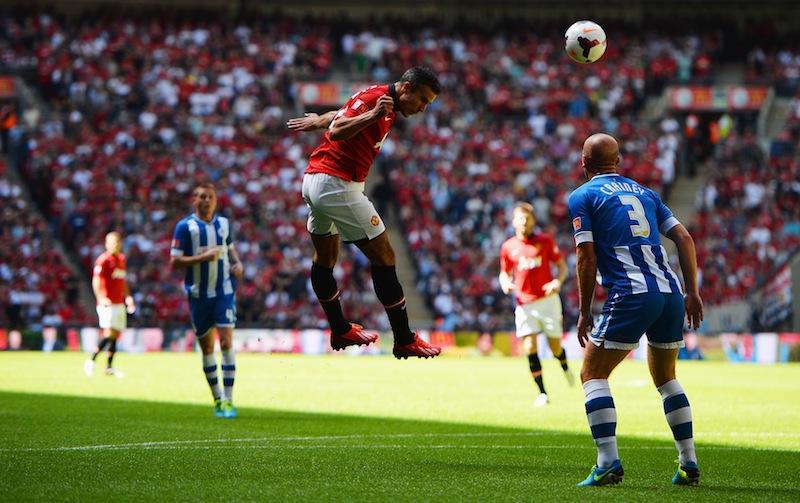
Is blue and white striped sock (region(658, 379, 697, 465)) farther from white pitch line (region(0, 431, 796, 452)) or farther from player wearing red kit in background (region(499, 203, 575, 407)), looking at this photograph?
player wearing red kit in background (region(499, 203, 575, 407))

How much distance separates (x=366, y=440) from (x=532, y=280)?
5737 millimetres

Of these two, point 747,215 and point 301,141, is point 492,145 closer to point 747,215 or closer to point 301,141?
point 301,141

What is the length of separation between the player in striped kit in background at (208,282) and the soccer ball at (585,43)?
507cm

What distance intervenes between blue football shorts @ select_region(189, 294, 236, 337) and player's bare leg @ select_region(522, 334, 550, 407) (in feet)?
13.7

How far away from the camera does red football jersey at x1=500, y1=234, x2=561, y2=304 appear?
52.5ft

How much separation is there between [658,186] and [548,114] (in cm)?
472

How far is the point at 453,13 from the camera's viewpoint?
43.4 meters

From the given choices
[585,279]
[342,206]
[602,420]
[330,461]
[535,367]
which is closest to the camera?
[585,279]

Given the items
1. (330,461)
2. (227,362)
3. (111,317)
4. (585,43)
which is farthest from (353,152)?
(111,317)

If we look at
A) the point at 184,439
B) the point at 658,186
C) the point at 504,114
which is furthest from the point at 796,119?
the point at 184,439

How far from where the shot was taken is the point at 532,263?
15992mm

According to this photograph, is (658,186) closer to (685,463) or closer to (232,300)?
(232,300)

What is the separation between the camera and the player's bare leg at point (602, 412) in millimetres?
7836

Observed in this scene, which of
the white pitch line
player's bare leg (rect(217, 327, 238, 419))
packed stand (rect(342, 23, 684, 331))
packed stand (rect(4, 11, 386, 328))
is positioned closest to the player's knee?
the white pitch line
